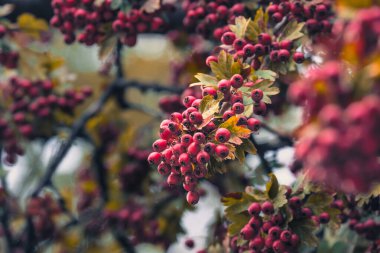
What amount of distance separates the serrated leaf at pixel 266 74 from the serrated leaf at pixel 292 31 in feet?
0.94

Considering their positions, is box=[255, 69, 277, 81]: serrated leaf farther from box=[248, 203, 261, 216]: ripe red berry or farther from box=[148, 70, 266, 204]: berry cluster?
box=[248, 203, 261, 216]: ripe red berry

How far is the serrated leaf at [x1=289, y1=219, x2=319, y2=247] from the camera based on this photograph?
2.90 m

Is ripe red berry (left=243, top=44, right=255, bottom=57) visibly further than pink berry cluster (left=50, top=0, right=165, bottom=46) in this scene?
No

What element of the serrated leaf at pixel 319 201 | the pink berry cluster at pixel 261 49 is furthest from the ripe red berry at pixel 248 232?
the pink berry cluster at pixel 261 49

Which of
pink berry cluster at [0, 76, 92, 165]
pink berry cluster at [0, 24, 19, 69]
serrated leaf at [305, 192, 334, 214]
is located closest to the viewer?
serrated leaf at [305, 192, 334, 214]

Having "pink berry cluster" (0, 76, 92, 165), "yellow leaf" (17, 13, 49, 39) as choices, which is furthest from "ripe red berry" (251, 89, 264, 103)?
"pink berry cluster" (0, 76, 92, 165)

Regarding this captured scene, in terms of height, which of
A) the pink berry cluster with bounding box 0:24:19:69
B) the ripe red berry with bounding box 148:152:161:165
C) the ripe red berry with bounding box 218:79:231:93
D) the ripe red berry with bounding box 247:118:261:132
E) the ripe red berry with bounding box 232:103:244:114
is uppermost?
the ripe red berry with bounding box 218:79:231:93

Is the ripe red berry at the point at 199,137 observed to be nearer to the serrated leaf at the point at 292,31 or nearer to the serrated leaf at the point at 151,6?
the serrated leaf at the point at 292,31

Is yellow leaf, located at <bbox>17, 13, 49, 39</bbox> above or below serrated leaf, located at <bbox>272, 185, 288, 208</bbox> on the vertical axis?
below

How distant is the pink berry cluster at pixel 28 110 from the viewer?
14.7 ft

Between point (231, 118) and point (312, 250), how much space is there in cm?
129

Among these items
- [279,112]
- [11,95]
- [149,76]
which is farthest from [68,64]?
[279,112]

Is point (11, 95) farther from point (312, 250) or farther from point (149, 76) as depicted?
point (149, 76)

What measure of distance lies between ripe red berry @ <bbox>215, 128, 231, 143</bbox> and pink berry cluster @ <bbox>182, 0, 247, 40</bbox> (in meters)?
0.95
